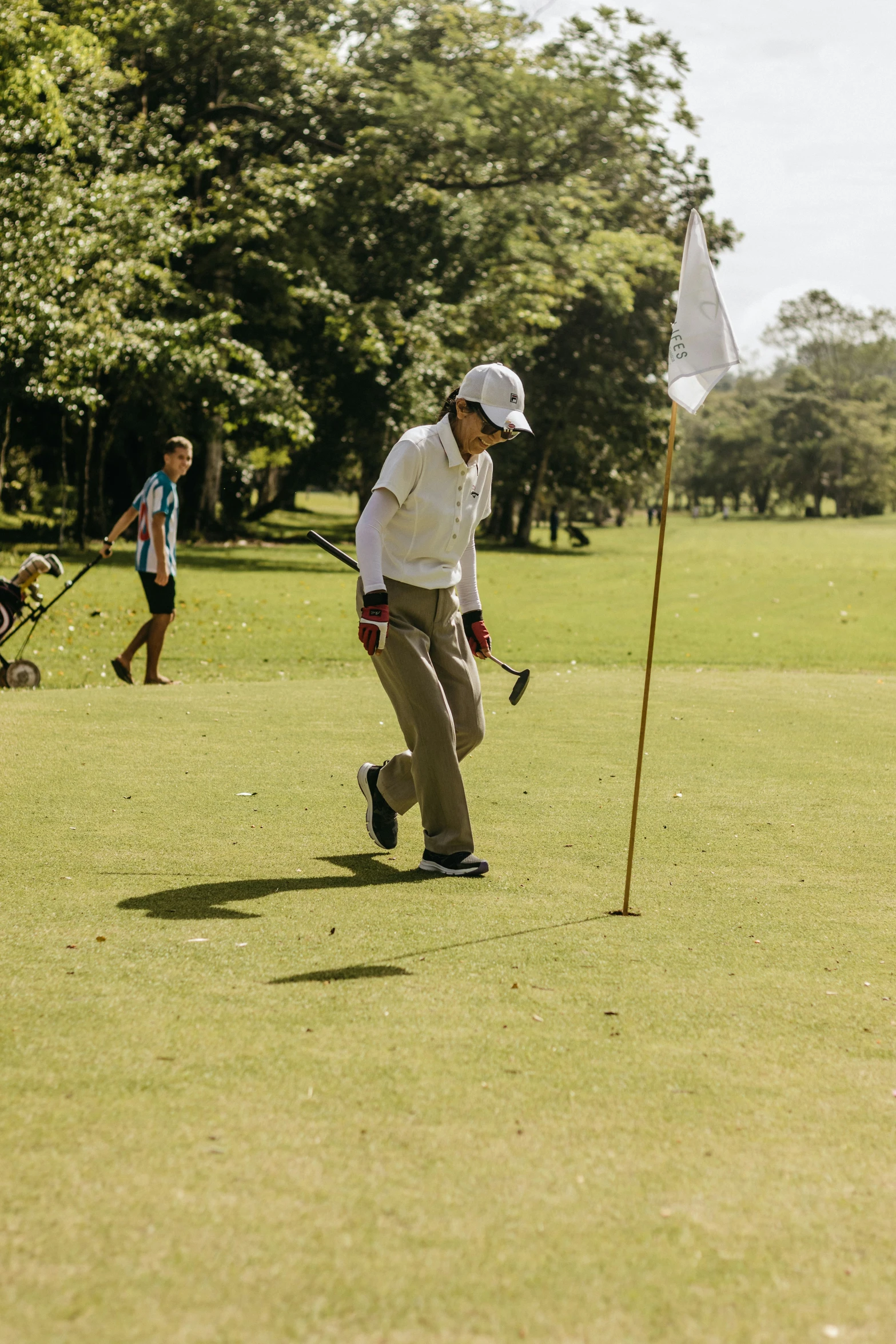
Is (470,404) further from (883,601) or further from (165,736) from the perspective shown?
(883,601)

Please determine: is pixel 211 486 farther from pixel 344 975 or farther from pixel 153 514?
pixel 344 975

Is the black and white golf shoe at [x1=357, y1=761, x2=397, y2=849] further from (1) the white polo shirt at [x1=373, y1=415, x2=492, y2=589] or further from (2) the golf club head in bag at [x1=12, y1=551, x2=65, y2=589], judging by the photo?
(2) the golf club head in bag at [x1=12, y1=551, x2=65, y2=589]

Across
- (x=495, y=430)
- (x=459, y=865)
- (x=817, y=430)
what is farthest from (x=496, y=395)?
(x=817, y=430)

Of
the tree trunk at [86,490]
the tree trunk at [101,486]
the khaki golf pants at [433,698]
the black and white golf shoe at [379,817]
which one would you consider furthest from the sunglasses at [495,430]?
the tree trunk at [101,486]

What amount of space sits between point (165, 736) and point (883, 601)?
2296 cm

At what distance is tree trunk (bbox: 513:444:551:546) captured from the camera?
177ft

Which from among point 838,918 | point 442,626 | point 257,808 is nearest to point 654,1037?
point 838,918

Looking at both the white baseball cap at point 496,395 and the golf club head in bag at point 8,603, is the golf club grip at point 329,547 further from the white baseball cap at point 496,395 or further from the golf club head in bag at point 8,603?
the golf club head in bag at point 8,603

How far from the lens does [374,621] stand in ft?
19.9

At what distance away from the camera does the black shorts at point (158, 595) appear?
13328mm

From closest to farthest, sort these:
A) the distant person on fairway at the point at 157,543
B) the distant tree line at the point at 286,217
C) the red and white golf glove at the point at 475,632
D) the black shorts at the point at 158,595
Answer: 1. the red and white golf glove at the point at 475,632
2. the distant person on fairway at the point at 157,543
3. the black shorts at the point at 158,595
4. the distant tree line at the point at 286,217

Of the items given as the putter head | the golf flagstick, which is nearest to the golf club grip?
the putter head

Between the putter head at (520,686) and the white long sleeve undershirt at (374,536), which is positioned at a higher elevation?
the white long sleeve undershirt at (374,536)

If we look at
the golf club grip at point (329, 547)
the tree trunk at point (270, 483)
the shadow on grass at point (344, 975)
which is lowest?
the shadow on grass at point (344, 975)
